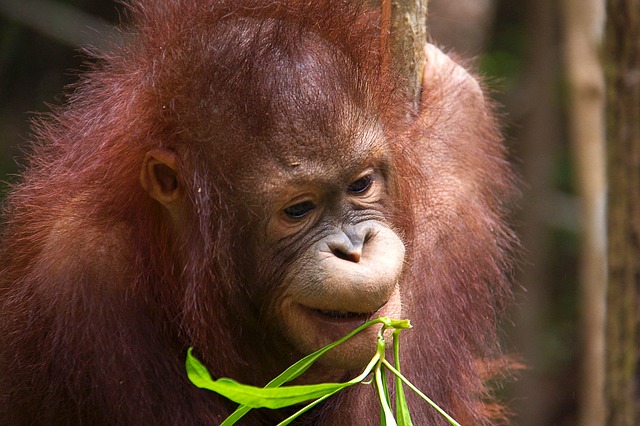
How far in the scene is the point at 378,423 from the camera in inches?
134

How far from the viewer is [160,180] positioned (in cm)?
317

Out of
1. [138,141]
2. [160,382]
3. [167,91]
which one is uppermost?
[167,91]

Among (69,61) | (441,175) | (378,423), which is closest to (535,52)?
(69,61)

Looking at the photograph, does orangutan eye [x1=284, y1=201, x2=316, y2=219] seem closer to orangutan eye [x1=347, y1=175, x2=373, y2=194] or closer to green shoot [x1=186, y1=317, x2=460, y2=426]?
orangutan eye [x1=347, y1=175, x2=373, y2=194]

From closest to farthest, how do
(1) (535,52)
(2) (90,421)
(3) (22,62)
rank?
(2) (90,421) < (3) (22,62) < (1) (535,52)

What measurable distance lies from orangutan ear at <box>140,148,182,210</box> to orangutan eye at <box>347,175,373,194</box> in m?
0.55

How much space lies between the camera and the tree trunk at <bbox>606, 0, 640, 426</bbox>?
432 centimetres

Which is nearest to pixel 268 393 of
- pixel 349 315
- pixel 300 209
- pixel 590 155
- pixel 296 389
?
pixel 296 389

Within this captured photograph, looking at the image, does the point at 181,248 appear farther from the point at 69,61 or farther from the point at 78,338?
the point at 69,61

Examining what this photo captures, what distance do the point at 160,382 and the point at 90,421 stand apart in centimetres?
28

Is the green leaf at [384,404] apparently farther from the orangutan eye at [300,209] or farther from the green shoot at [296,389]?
the orangutan eye at [300,209]

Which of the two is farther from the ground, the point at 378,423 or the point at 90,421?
the point at 378,423

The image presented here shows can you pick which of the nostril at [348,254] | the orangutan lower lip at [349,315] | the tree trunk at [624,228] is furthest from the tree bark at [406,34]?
the tree trunk at [624,228]

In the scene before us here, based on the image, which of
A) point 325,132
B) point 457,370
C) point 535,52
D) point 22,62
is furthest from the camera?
point 535,52
